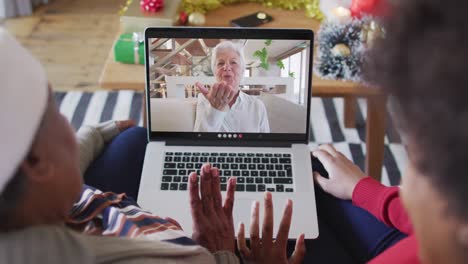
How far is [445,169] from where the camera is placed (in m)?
0.50

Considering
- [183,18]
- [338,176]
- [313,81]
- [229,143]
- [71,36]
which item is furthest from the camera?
[71,36]

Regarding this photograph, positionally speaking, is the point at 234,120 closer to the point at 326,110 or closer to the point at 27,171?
the point at 27,171

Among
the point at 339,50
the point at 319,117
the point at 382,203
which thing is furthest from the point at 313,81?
the point at 319,117

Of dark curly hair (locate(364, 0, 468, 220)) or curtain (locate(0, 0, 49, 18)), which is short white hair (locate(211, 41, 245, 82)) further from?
curtain (locate(0, 0, 49, 18))

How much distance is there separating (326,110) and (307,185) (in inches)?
49.1

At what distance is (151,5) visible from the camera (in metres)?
1.63

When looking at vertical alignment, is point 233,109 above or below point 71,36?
above

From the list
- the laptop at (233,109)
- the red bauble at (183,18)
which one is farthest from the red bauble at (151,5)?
the laptop at (233,109)

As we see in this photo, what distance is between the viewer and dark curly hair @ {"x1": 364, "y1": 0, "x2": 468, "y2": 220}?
0.47 meters

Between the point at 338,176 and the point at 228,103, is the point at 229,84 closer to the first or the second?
the point at 228,103

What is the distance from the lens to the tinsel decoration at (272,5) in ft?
5.81

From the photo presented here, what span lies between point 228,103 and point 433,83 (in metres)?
0.79

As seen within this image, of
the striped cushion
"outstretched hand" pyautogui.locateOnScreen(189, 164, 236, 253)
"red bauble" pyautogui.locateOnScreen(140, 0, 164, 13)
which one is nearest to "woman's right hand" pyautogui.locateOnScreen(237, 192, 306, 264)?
"outstretched hand" pyautogui.locateOnScreen(189, 164, 236, 253)

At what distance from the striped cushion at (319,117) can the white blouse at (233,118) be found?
907 mm
